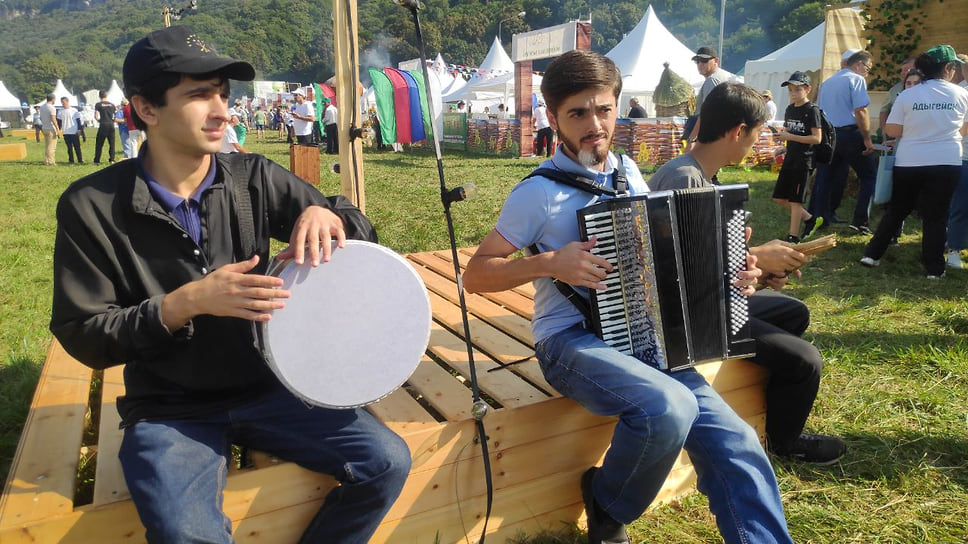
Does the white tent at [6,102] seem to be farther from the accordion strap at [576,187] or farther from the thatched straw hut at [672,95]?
the accordion strap at [576,187]

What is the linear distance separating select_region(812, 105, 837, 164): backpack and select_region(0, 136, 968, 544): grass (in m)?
0.87

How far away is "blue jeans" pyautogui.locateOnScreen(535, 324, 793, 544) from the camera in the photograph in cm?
194

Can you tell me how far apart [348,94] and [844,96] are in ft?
18.5

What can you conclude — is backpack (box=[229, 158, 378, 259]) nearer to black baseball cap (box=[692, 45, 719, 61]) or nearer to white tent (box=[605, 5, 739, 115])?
black baseball cap (box=[692, 45, 719, 61])

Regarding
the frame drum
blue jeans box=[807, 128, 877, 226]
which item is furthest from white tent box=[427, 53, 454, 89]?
the frame drum

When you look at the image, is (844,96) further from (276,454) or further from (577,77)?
(276,454)

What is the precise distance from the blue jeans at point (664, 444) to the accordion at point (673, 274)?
0.32 ft

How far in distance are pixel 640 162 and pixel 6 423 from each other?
12.9 m

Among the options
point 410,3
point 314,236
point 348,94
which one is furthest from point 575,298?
point 348,94

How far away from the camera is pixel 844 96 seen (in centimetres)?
670

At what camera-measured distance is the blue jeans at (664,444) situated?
194 centimetres

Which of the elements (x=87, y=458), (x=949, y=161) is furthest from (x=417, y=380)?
(x=949, y=161)

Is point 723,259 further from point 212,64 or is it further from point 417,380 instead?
point 212,64

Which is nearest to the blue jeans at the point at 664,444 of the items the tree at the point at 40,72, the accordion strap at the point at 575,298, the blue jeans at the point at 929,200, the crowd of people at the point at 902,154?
the accordion strap at the point at 575,298
